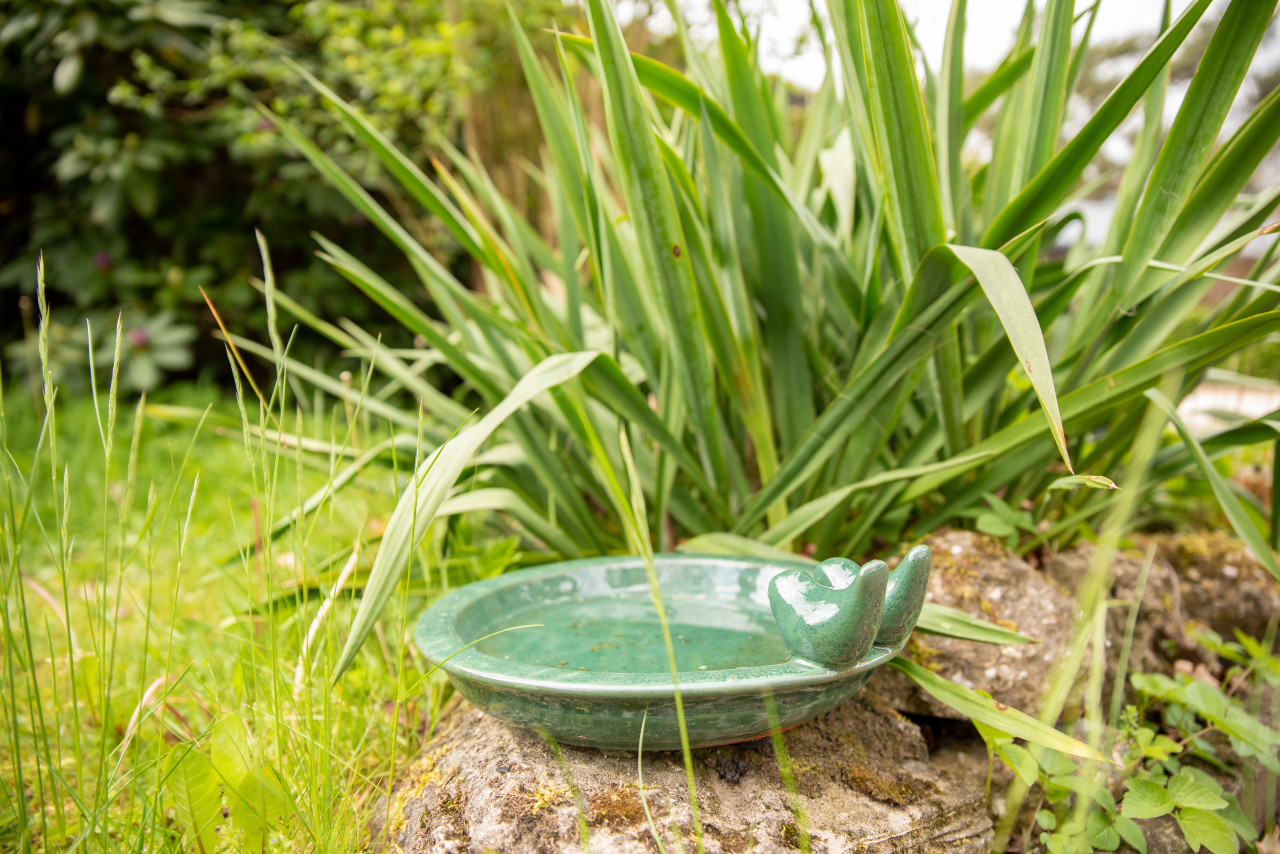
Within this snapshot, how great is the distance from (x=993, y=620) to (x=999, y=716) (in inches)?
10.9

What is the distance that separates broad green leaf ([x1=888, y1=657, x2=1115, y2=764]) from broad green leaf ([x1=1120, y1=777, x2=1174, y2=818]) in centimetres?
7

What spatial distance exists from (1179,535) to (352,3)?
3.57 m

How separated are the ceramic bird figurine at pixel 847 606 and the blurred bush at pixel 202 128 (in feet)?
8.54

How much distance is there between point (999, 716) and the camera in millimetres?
796

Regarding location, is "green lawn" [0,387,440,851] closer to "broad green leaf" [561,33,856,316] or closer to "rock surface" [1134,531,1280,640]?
"broad green leaf" [561,33,856,316]

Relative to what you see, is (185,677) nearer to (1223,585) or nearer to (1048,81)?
(1048,81)

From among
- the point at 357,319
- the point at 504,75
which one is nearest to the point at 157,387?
the point at 357,319

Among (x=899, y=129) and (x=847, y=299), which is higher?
(x=899, y=129)

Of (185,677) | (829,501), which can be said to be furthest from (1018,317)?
(185,677)

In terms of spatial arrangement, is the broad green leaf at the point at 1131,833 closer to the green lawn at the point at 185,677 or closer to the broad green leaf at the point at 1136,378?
the broad green leaf at the point at 1136,378

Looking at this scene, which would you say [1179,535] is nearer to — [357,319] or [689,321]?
[689,321]

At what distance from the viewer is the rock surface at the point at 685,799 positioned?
0.74 meters

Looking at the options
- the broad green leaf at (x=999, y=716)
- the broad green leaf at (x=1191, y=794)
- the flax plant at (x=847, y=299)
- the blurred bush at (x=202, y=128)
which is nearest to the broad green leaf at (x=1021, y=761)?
the broad green leaf at (x=999, y=716)

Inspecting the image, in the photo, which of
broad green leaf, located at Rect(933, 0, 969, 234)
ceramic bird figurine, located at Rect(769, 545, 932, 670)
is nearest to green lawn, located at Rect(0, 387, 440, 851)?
ceramic bird figurine, located at Rect(769, 545, 932, 670)
